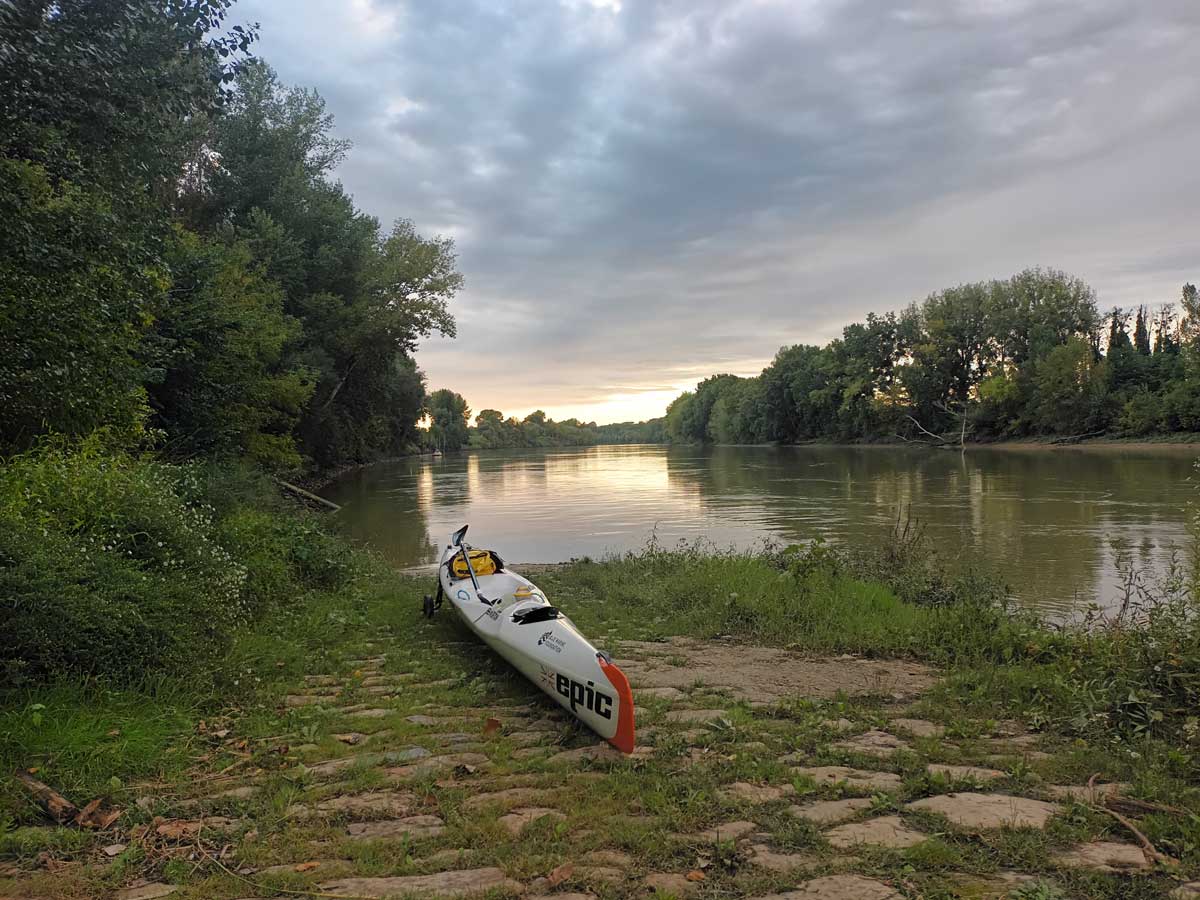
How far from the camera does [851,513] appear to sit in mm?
19719

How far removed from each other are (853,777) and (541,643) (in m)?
2.50

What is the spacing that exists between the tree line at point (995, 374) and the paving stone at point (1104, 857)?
183 feet

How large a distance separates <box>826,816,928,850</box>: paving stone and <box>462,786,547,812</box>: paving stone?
1453 mm

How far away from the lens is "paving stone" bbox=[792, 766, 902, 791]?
3.52 meters

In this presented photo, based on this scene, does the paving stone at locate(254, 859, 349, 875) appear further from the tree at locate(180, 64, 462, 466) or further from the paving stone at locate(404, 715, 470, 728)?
the tree at locate(180, 64, 462, 466)

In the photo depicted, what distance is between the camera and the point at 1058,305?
62.9 m

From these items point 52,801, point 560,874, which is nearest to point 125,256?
point 52,801

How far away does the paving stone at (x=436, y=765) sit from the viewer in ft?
12.3

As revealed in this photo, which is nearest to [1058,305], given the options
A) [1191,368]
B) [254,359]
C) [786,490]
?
[1191,368]

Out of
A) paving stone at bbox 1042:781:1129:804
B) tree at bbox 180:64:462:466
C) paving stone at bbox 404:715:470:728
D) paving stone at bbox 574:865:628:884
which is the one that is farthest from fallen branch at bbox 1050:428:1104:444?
paving stone at bbox 574:865:628:884

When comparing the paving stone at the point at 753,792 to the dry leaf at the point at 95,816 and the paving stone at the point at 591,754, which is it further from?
the dry leaf at the point at 95,816

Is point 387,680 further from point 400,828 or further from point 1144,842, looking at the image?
point 1144,842

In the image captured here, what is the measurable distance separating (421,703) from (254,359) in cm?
1379

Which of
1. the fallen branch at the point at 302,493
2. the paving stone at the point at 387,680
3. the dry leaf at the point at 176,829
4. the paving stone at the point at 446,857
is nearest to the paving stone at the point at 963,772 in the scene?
the paving stone at the point at 446,857
